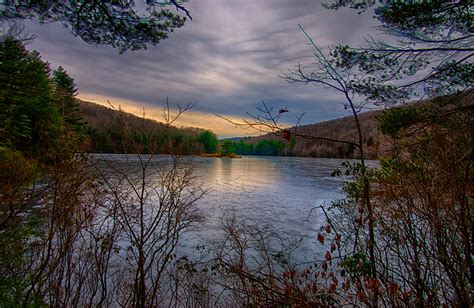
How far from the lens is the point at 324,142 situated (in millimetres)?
3016

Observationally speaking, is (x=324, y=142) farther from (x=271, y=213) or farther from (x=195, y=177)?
(x=271, y=213)

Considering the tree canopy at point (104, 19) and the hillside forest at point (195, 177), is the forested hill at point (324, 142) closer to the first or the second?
the hillside forest at point (195, 177)

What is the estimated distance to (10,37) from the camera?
4766mm

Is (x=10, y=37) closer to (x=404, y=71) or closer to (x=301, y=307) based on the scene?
(x=301, y=307)

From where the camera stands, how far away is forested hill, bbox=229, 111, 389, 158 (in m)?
2.41

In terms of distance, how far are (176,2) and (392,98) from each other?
13.2 feet

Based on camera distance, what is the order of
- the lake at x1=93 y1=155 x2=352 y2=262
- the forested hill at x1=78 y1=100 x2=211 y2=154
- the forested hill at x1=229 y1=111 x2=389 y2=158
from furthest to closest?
1. the lake at x1=93 y1=155 x2=352 y2=262
2. the forested hill at x1=78 y1=100 x2=211 y2=154
3. the forested hill at x1=229 y1=111 x2=389 y2=158

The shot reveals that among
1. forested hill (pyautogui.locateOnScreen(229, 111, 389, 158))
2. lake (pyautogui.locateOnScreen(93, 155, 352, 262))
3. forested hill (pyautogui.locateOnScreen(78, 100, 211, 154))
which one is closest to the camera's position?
forested hill (pyautogui.locateOnScreen(229, 111, 389, 158))

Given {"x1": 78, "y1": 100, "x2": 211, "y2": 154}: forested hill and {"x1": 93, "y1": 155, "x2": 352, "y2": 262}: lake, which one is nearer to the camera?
{"x1": 78, "y1": 100, "x2": 211, "y2": 154}: forested hill

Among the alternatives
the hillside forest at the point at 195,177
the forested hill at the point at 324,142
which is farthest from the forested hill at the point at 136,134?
the forested hill at the point at 324,142

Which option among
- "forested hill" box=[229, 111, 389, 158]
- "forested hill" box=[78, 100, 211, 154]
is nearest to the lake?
"forested hill" box=[78, 100, 211, 154]

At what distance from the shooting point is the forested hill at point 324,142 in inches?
94.8

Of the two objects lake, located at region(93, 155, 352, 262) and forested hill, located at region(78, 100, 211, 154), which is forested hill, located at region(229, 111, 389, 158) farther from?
forested hill, located at region(78, 100, 211, 154)

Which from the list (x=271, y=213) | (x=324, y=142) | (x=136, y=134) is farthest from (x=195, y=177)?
(x=271, y=213)
